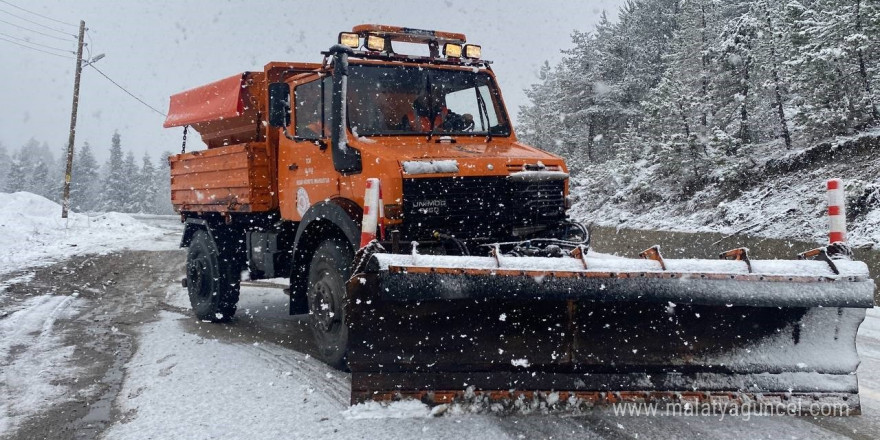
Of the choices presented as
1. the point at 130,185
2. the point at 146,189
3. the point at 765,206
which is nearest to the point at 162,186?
the point at 146,189

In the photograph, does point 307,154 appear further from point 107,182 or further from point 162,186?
point 162,186

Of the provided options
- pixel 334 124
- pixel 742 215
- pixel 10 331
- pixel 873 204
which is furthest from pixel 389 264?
pixel 742 215

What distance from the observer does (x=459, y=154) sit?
4.83m

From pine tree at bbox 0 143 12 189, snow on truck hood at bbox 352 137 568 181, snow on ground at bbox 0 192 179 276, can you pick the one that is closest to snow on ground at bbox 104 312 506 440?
snow on truck hood at bbox 352 137 568 181

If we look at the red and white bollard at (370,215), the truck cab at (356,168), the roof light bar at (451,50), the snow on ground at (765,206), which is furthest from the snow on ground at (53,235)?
the snow on ground at (765,206)

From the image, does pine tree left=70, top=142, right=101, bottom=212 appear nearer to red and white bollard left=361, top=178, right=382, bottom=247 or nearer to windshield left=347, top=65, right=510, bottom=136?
windshield left=347, top=65, right=510, bottom=136

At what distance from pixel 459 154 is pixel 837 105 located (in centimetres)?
1260

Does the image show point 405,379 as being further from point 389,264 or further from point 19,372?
point 19,372

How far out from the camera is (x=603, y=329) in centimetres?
365

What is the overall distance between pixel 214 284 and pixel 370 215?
13.9ft

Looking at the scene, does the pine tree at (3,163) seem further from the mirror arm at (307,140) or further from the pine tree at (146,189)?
the mirror arm at (307,140)

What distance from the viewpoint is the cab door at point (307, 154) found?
536cm

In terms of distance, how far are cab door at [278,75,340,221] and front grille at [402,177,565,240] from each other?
0.94m

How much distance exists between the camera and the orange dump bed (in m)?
6.41
